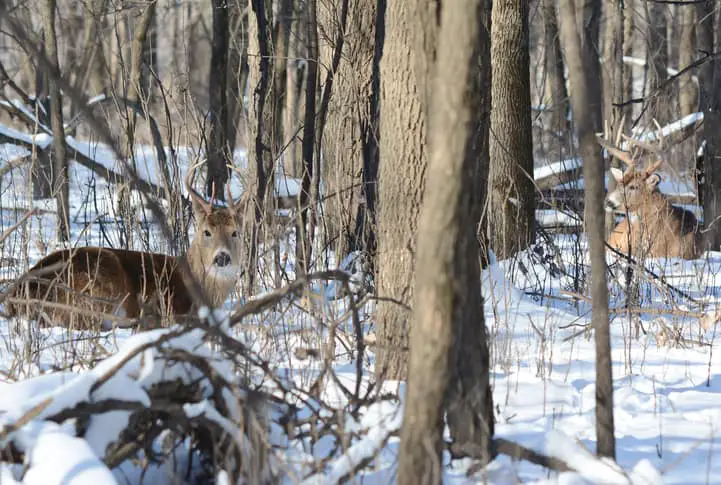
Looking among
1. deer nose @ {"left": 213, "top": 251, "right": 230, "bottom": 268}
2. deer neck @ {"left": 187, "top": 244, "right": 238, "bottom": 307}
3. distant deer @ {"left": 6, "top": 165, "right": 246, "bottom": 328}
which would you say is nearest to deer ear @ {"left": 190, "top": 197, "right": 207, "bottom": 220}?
distant deer @ {"left": 6, "top": 165, "right": 246, "bottom": 328}

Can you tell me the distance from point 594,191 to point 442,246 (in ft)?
2.10

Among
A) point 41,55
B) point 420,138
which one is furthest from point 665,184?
point 41,55

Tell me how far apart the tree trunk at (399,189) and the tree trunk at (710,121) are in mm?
5852

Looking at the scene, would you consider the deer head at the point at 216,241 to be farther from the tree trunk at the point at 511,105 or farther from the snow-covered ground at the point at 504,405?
the tree trunk at the point at 511,105

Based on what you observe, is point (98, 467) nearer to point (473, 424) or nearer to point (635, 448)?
point (473, 424)

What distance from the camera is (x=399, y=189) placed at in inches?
159

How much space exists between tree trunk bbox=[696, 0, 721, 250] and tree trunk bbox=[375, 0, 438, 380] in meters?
5.85

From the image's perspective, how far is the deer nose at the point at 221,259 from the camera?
26.0ft

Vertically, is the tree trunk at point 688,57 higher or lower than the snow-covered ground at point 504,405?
higher

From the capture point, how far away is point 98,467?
7.99 feet

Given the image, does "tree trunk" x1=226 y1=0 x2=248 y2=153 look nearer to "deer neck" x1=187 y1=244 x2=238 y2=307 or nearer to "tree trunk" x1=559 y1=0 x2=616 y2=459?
"deer neck" x1=187 y1=244 x2=238 y2=307

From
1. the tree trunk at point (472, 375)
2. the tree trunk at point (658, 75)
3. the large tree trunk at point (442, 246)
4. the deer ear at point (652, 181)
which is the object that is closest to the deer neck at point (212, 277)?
the tree trunk at point (658, 75)

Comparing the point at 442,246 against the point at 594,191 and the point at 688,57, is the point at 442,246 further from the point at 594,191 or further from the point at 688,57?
the point at 688,57

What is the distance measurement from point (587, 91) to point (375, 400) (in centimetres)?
114
